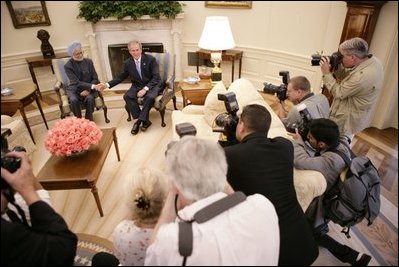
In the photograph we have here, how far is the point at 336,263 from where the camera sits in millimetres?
1987

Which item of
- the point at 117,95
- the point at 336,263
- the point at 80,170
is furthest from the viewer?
the point at 117,95

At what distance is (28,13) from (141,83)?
2.45m

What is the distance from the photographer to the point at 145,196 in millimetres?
1237

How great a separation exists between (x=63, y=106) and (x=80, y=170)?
1.71 meters

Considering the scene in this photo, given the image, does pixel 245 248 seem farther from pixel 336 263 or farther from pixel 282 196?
pixel 336 263

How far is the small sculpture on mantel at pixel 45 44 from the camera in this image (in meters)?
4.55

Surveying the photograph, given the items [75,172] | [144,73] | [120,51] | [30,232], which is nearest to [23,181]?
[30,232]

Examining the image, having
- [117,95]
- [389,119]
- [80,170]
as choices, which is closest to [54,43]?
[117,95]

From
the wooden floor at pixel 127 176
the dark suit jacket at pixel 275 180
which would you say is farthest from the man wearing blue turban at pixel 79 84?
the dark suit jacket at pixel 275 180

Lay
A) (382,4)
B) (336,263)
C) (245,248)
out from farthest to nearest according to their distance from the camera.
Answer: (382,4), (336,263), (245,248)

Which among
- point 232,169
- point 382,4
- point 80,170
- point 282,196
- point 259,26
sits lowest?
point 80,170

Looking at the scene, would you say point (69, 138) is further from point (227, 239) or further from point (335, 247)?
point (335, 247)

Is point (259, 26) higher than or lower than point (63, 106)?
higher

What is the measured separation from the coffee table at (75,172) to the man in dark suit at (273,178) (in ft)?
4.61
